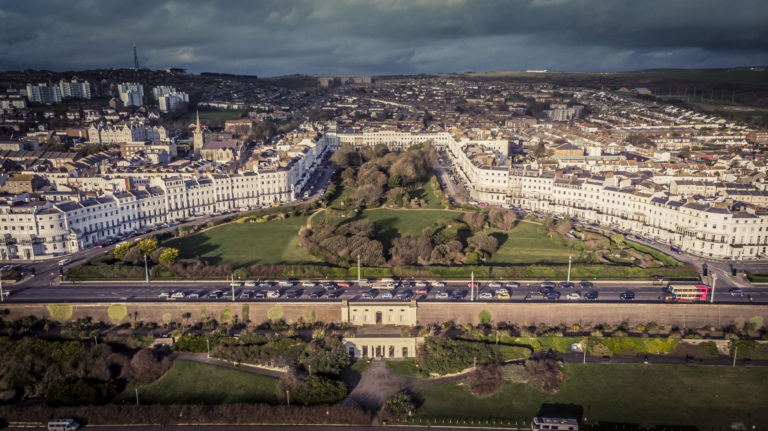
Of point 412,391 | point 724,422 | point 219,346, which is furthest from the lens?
point 219,346

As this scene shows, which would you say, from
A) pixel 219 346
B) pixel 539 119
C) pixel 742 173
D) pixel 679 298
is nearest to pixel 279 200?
pixel 219 346

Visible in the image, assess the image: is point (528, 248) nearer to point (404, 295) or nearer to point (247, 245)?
point (404, 295)

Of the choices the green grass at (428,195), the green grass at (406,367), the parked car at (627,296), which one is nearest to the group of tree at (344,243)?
the green grass at (406,367)

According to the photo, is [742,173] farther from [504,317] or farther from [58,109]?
[58,109]

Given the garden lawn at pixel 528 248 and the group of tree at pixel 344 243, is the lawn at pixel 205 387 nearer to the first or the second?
the group of tree at pixel 344 243

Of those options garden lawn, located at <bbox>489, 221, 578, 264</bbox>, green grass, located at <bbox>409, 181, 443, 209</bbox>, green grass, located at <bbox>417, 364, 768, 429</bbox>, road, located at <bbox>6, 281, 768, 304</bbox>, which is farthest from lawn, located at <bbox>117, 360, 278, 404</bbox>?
green grass, located at <bbox>409, 181, 443, 209</bbox>

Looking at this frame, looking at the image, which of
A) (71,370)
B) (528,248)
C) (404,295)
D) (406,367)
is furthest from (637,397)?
(71,370)
